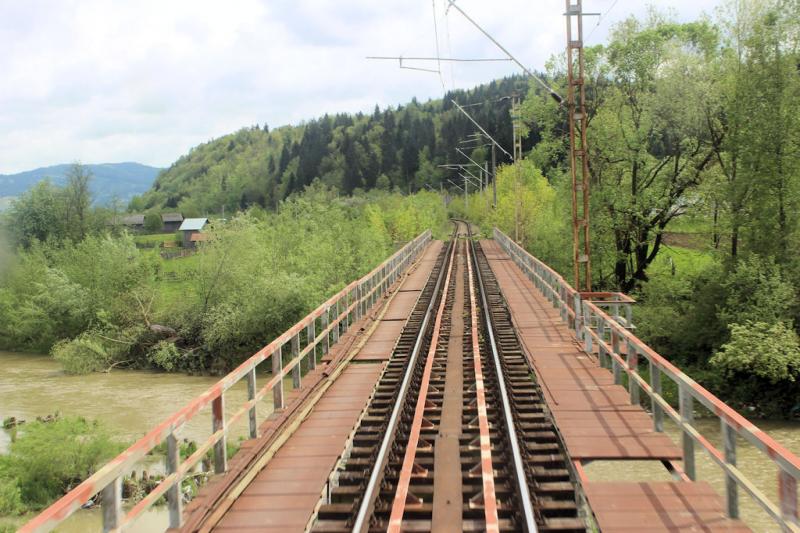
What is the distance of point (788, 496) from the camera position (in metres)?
4.27

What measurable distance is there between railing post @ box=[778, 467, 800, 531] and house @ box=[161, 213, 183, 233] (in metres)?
139

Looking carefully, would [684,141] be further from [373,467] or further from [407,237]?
[407,237]

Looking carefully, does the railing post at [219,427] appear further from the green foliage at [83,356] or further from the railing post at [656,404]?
the green foliage at [83,356]

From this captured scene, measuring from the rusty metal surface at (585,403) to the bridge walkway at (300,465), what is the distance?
273 cm

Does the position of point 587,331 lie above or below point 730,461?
below

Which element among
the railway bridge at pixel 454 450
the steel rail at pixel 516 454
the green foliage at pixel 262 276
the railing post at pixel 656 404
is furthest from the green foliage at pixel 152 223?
the railing post at pixel 656 404

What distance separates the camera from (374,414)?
9.46 meters

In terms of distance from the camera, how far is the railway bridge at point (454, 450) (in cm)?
513

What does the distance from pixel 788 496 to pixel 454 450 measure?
409cm

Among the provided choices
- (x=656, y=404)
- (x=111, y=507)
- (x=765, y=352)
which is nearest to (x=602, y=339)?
(x=656, y=404)

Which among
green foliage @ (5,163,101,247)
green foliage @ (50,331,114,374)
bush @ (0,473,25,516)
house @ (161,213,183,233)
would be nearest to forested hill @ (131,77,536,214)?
house @ (161,213,183,233)

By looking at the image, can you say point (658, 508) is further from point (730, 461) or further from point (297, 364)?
point (297, 364)

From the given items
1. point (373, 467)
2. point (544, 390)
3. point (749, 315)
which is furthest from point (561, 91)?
point (373, 467)

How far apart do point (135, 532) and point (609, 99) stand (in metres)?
26.9
